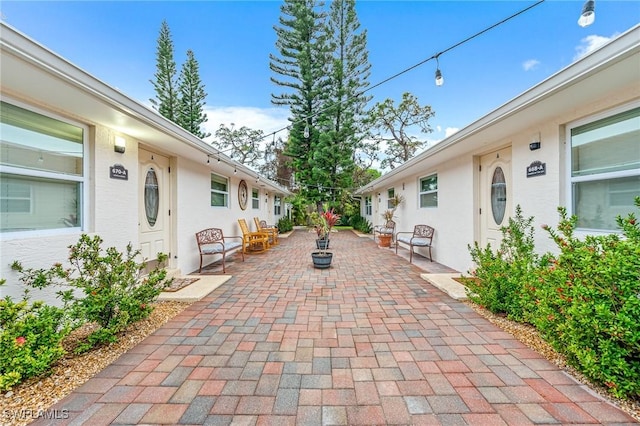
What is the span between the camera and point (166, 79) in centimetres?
1527

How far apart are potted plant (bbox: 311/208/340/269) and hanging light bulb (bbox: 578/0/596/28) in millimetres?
4864

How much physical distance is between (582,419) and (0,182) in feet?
16.0

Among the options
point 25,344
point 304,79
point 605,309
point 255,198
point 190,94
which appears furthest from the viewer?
point 190,94

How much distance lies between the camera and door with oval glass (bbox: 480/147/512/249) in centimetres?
435

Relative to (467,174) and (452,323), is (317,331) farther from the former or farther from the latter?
(467,174)

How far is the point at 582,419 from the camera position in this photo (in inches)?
63.6

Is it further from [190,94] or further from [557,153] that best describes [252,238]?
[190,94]

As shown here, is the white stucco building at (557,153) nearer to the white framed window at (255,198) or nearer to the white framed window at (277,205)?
the white framed window at (255,198)

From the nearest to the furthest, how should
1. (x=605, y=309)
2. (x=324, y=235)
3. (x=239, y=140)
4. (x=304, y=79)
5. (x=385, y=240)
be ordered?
(x=605, y=309) < (x=324, y=235) < (x=385, y=240) < (x=304, y=79) < (x=239, y=140)

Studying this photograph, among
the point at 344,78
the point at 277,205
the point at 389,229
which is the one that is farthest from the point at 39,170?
the point at 344,78

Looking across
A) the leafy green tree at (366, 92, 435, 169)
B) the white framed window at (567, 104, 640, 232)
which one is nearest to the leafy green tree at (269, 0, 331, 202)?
the leafy green tree at (366, 92, 435, 169)

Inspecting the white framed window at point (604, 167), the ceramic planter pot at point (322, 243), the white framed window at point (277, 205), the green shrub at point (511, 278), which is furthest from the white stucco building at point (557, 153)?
the white framed window at point (277, 205)

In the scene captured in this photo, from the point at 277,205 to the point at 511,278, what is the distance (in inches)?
585

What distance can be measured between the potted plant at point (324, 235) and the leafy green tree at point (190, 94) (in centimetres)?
1274
